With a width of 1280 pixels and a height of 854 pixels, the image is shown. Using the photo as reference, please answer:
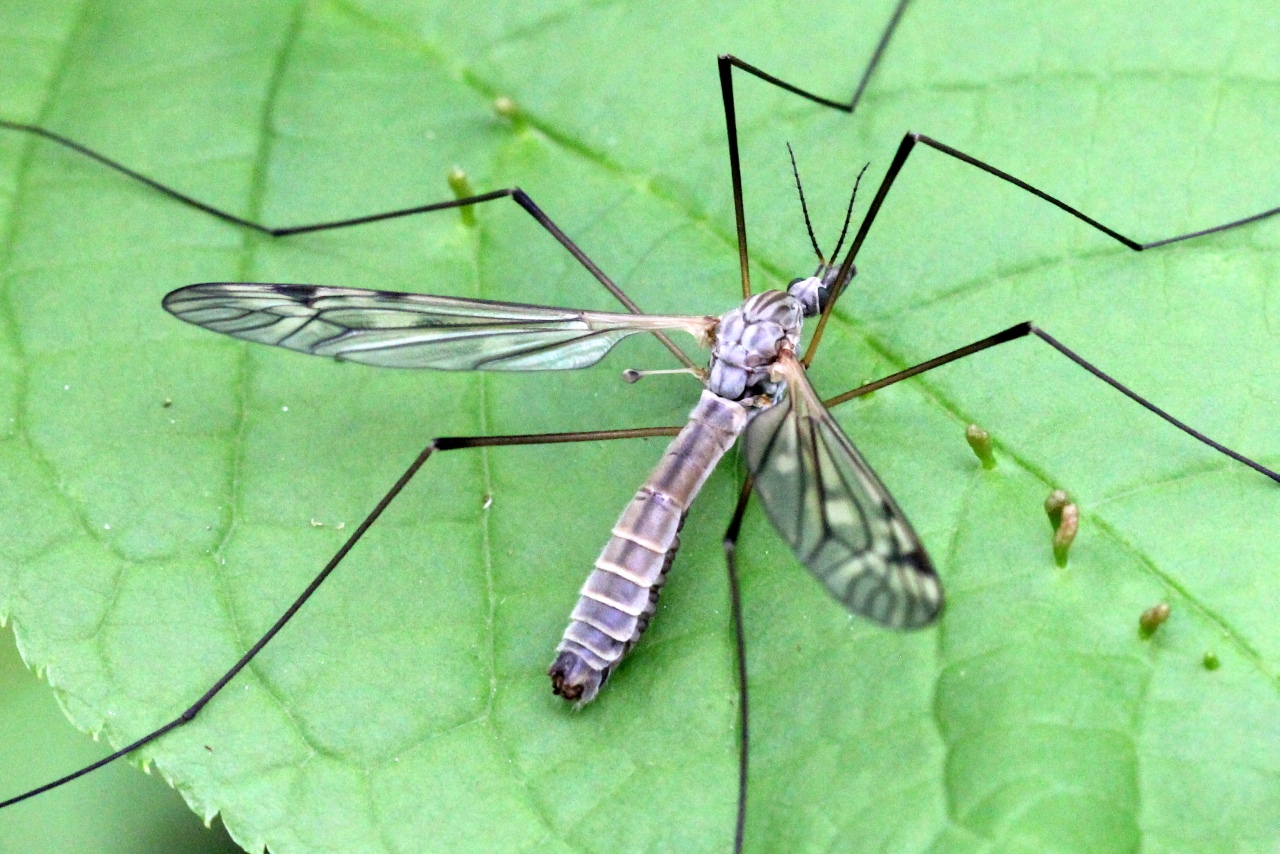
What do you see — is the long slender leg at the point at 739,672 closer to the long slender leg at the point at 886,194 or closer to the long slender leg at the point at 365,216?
the long slender leg at the point at 886,194

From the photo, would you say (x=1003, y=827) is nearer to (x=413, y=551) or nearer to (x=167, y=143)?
(x=413, y=551)

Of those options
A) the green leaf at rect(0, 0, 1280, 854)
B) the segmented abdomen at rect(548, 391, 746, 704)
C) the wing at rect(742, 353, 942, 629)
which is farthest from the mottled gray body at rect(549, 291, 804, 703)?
the wing at rect(742, 353, 942, 629)

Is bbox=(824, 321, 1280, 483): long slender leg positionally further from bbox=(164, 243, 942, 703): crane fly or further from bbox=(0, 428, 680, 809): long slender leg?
bbox=(0, 428, 680, 809): long slender leg

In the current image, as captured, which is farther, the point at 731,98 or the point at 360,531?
the point at 731,98

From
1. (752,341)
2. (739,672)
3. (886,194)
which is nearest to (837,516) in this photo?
(739,672)

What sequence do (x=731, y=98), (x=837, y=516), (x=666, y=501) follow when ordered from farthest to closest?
(x=731, y=98), (x=666, y=501), (x=837, y=516)

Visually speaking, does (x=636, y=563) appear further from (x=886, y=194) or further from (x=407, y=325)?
(x=886, y=194)

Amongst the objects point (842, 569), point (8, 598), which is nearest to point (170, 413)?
point (8, 598)
